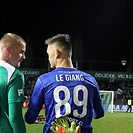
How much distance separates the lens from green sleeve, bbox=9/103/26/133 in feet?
10.0

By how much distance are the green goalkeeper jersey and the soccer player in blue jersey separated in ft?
0.69

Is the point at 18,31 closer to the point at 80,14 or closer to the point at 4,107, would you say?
the point at 80,14

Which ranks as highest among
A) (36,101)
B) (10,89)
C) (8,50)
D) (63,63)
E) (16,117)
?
(8,50)

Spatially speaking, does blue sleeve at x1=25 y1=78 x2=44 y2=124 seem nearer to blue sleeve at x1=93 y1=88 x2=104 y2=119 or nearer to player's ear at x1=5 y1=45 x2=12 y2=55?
player's ear at x1=5 y1=45 x2=12 y2=55

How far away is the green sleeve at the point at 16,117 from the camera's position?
3049mm

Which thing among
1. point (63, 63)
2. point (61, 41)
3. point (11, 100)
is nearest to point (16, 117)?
point (11, 100)

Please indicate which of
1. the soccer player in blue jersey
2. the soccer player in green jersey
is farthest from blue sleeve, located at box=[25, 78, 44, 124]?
the soccer player in green jersey

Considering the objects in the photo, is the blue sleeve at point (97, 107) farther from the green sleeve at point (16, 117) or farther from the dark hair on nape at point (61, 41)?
the green sleeve at point (16, 117)

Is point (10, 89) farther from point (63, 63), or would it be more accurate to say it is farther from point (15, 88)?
point (63, 63)

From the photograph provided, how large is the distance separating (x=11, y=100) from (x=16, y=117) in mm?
136

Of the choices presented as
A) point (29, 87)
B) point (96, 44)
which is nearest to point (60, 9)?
point (96, 44)

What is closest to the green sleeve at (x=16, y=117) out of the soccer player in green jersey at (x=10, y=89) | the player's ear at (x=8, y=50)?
the soccer player in green jersey at (x=10, y=89)

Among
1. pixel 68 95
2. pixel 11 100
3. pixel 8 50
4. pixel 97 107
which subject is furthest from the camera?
pixel 97 107

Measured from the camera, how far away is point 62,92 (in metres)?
3.30
